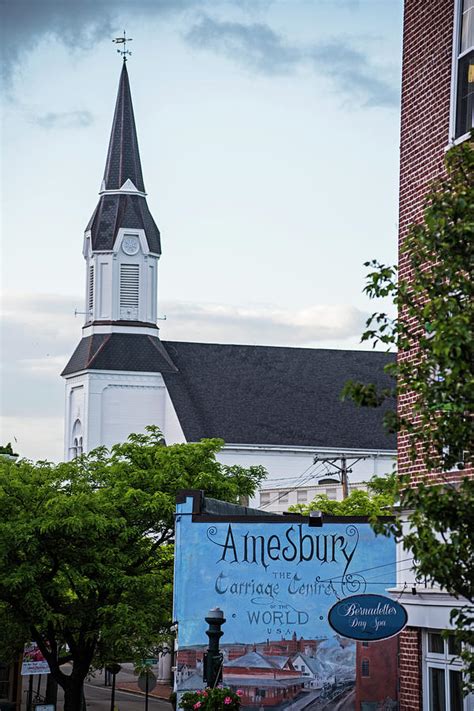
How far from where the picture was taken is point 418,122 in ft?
54.6

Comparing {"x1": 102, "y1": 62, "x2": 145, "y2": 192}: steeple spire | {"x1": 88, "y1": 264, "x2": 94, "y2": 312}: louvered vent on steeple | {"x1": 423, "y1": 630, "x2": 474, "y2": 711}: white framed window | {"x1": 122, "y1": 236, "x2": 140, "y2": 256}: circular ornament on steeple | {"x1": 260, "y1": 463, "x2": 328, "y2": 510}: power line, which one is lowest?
{"x1": 423, "y1": 630, "x2": 474, "y2": 711}: white framed window

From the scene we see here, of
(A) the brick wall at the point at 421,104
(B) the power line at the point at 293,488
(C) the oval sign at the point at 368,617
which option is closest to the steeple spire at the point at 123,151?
(B) the power line at the point at 293,488

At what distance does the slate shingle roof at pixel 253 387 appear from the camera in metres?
83.4

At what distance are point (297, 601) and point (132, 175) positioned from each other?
68277 mm

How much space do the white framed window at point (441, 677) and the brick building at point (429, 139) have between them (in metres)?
0.01

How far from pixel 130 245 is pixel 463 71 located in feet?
233

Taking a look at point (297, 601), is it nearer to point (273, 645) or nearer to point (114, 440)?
point (273, 645)

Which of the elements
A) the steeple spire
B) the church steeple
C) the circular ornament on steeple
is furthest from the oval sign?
the steeple spire

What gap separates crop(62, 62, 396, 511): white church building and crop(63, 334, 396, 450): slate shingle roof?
90 millimetres

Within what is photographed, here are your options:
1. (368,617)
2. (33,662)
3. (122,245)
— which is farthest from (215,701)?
(122,245)

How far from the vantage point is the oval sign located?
1645cm

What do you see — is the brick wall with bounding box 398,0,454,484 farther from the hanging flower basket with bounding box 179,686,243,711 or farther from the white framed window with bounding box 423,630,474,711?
the hanging flower basket with bounding box 179,686,243,711

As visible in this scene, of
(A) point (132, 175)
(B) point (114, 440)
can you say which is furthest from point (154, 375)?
(A) point (132, 175)

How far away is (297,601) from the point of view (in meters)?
20.9
